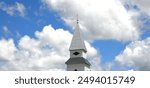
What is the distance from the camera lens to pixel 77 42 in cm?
8281

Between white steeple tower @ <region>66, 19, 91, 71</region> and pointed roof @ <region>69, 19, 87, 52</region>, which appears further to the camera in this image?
pointed roof @ <region>69, 19, 87, 52</region>

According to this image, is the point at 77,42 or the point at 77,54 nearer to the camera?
the point at 77,54

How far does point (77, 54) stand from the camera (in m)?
82.7

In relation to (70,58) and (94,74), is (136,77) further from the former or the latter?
(70,58)

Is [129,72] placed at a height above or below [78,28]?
below

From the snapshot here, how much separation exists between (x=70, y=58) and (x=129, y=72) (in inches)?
2754

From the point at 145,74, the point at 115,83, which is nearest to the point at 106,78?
the point at 115,83

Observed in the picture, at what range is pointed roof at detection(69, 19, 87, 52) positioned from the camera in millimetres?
81306

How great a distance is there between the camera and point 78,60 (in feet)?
266

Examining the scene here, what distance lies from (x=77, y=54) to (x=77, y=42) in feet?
8.74

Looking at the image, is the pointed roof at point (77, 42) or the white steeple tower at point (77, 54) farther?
the pointed roof at point (77, 42)

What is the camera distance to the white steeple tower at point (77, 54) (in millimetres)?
78919

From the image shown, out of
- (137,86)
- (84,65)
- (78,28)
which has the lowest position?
(137,86)

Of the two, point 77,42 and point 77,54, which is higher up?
point 77,42
